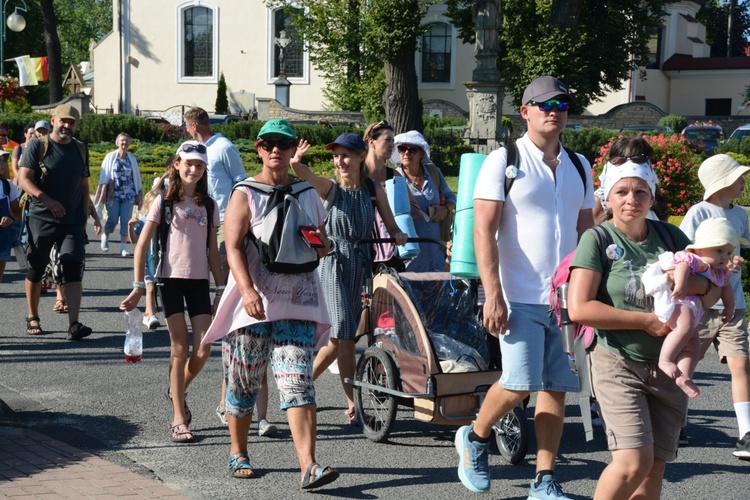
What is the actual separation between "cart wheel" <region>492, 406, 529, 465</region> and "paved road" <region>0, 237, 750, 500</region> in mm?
69

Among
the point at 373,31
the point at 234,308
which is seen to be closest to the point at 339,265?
the point at 234,308

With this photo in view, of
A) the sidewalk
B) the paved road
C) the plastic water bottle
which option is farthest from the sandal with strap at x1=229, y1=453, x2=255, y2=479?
the plastic water bottle

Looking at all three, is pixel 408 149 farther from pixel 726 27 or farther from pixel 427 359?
pixel 726 27

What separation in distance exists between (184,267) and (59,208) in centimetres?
345

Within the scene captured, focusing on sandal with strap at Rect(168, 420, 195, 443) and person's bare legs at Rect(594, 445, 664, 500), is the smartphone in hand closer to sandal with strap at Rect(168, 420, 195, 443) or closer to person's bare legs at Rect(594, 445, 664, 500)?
sandal with strap at Rect(168, 420, 195, 443)

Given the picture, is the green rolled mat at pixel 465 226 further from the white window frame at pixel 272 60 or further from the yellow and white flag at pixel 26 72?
the white window frame at pixel 272 60

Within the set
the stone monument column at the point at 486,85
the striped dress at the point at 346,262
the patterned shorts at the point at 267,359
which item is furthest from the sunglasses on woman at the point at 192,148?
the stone monument column at the point at 486,85

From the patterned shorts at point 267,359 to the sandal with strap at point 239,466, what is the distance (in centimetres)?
25

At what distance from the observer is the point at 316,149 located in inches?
1318

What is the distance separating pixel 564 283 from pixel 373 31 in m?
27.1

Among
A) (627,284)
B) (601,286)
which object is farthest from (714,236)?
(601,286)

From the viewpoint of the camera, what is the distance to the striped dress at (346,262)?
6.89 m

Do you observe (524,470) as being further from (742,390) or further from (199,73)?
(199,73)

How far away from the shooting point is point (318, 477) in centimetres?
538
